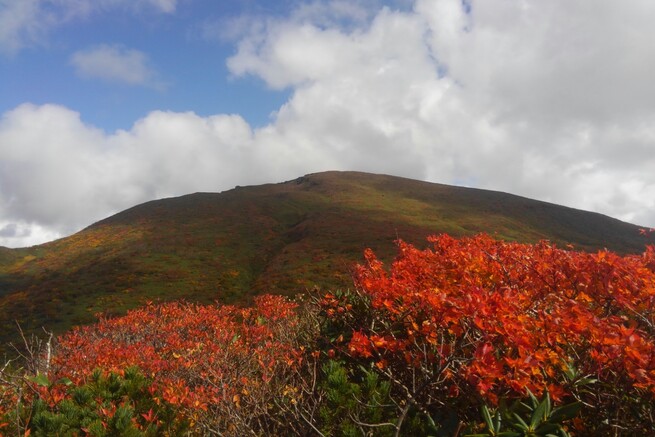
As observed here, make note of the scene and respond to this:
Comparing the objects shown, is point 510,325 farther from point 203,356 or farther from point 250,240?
point 250,240

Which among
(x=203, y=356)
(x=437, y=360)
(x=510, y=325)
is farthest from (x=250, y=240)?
(x=510, y=325)

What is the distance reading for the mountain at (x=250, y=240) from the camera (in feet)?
118

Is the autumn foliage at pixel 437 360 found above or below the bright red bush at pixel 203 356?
above

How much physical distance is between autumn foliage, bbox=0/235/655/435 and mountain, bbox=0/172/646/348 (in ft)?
19.8

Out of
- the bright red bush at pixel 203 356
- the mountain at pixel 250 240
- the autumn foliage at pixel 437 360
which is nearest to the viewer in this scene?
the autumn foliage at pixel 437 360

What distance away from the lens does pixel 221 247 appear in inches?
2085

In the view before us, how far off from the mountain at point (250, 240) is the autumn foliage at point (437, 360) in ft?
19.8

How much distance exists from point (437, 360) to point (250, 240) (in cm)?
5225

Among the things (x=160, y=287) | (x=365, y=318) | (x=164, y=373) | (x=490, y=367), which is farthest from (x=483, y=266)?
(x=160, y=287)

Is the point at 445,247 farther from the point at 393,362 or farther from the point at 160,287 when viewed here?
the point at 160,287

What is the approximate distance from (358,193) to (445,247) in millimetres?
77276

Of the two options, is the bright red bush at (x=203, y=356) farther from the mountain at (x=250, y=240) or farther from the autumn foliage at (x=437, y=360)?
the mountain at (x=250, y=240)

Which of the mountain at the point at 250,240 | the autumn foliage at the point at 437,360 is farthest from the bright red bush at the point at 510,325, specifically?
the mountain at the point at 250,240

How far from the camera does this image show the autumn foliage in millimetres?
5207
